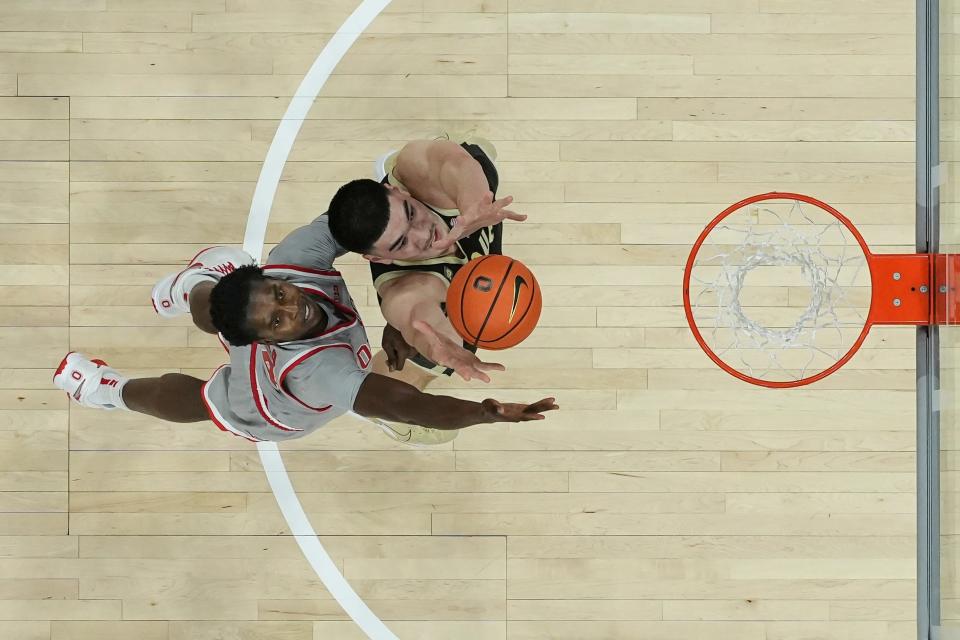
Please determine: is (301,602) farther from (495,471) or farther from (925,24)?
(925,24)

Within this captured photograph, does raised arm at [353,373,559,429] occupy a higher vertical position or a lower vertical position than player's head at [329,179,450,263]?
lower

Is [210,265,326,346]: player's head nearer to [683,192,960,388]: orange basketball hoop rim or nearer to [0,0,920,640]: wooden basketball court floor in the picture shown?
[0,0,920,640]: wooden basketball court floor

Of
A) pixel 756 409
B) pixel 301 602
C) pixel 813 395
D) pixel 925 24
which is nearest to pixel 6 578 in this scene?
pixel 301 602

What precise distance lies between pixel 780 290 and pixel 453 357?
1498 mm

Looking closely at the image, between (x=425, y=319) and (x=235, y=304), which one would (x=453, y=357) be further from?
(x=235, y=304)

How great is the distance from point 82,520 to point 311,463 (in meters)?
0.96

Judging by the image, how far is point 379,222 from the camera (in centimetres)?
210

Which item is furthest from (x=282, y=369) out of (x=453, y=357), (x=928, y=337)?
(x=928, y=337)

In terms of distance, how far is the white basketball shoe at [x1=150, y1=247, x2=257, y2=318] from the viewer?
2.68m

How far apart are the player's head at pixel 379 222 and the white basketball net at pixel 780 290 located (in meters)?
1.20

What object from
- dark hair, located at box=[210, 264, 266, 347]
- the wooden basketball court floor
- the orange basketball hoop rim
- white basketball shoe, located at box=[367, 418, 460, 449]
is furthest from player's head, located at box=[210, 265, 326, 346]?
the orange basketball hoop rim

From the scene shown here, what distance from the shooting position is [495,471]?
2.94 metres

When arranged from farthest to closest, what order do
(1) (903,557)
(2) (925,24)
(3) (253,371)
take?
1. (1) (903,557)
2. (2) (925,24)
3. (3) (253,371)

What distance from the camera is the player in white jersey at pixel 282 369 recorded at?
206cm
